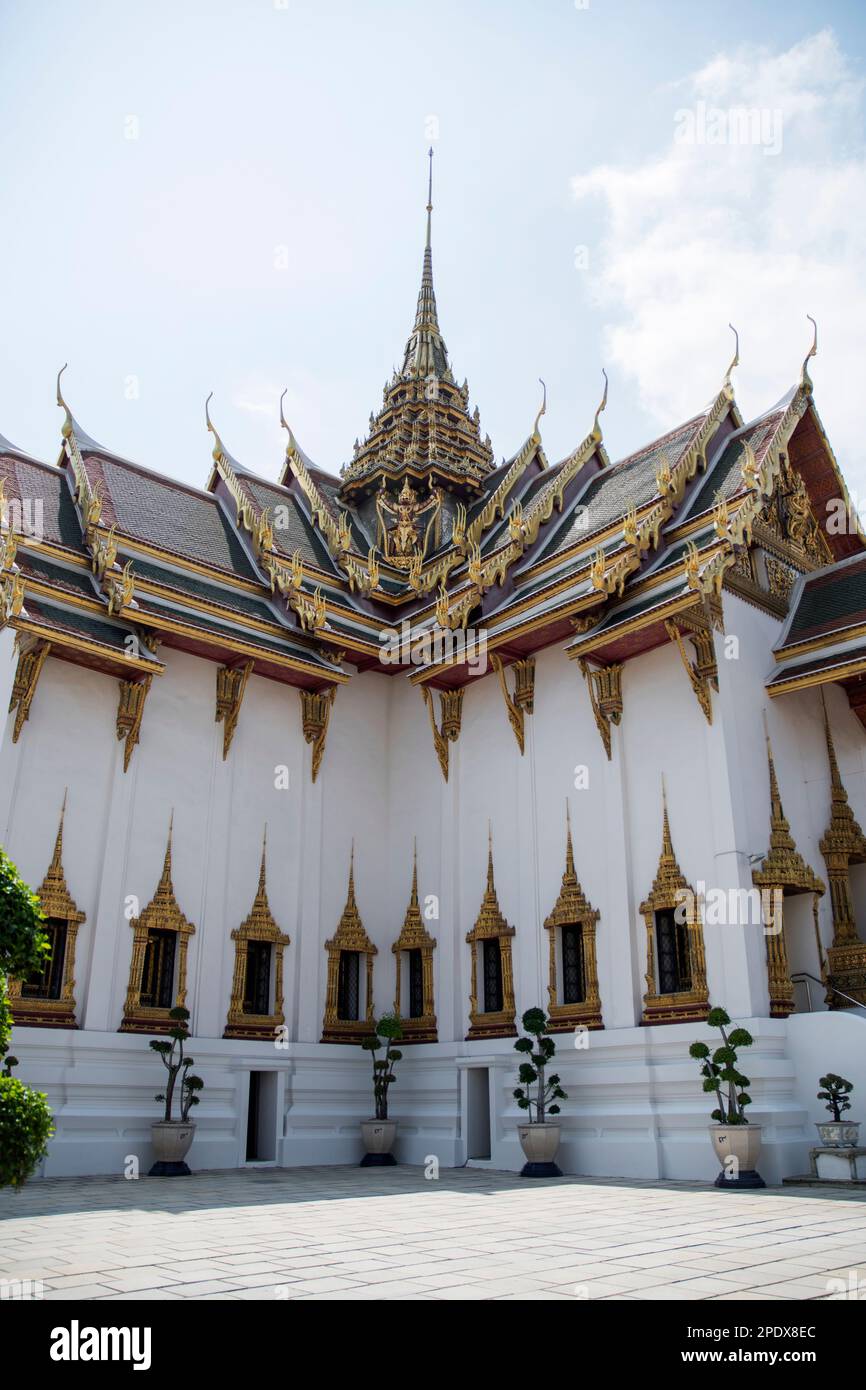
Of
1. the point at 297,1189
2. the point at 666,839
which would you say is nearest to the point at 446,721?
the point at 666,839

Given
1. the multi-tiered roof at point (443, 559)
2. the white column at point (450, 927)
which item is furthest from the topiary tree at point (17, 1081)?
the white column at point (450, 927)

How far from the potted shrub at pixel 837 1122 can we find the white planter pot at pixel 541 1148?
253cm

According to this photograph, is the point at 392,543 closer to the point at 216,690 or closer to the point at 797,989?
the point at 216,690

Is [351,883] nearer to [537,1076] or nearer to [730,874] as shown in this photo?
[537,1076]

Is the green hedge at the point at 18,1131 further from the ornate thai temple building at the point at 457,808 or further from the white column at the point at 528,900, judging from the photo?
the white column at the point at 528,900

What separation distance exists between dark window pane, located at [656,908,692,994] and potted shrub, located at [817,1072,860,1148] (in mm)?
1672

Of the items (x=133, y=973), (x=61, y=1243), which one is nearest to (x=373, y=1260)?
(x=61, y=1243)

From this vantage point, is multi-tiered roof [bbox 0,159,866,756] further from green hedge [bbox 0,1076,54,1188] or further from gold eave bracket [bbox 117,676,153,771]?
green hedge [bbox 0,1076,54,1188]

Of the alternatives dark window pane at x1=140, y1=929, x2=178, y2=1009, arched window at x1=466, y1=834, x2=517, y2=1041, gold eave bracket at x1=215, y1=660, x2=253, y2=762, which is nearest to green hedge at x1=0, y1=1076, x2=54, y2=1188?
dark window pane at x1=140, y1=929, x2=178, y2=1009

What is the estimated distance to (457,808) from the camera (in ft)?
44.1

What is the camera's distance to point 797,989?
1101 cm

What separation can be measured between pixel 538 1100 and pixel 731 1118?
7.84 feet

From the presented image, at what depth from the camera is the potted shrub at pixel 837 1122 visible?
29.4 ft

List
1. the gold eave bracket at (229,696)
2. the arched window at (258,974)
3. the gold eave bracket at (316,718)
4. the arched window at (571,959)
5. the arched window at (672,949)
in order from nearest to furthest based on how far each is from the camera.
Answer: the arched window at (672,949) < the arched window at (571,959) < the arched window at (258,974) < the gold eave bracket at (229,696) < the gold eave bracket at (316,718)
